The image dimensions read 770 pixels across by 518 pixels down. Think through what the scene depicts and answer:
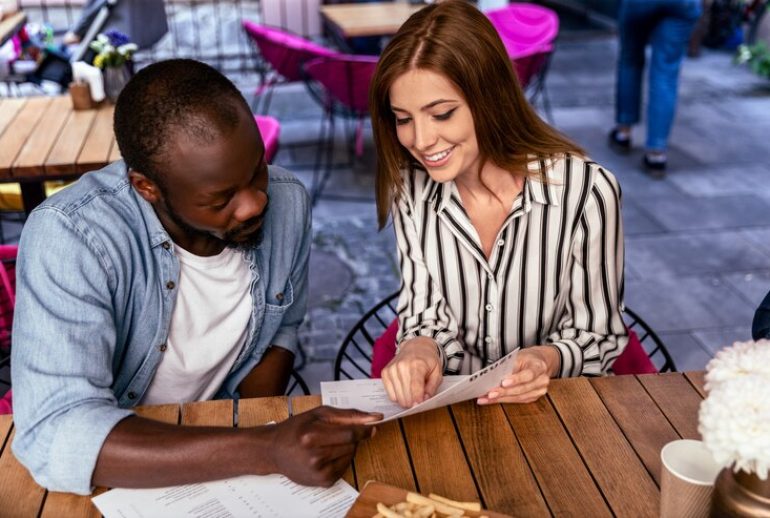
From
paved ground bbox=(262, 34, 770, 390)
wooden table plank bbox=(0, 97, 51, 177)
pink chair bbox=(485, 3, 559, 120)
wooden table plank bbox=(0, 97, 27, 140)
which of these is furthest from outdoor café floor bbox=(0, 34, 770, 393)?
wooden table plank bbox=(0, 97, 51, 177)

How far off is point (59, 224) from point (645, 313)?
295cm

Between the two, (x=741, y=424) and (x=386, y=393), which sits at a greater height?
(x=741, y=424)

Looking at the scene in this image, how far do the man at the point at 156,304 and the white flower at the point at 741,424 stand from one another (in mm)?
627

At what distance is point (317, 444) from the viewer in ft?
4.54

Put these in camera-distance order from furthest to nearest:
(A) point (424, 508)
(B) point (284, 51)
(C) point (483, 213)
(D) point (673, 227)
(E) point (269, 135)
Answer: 1. (B) point (284, 51)
2. (D) point (673, 227)
3. (E) point (269, 135)
4. (C) point (483, 213)
5. (A) point (424, 508)

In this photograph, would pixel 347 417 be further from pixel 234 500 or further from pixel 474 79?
pixel 474 79

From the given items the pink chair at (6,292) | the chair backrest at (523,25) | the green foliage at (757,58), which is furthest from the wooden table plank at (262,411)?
the green foliage at (757,58)

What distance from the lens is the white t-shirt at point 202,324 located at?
5.92 feet

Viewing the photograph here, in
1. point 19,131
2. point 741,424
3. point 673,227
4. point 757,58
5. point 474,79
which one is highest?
point 474,79

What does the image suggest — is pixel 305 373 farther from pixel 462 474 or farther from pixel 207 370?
pixel 462 474

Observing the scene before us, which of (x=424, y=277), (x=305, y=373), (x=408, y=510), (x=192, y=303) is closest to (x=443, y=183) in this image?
(x=424, y=277)

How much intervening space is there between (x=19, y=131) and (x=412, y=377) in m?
2.40

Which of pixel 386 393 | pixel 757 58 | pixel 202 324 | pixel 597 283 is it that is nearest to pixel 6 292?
pixel 202 324

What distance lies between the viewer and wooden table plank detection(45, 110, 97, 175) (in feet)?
9.78
